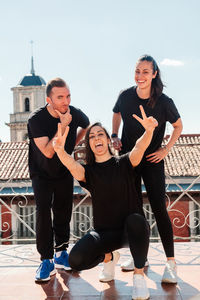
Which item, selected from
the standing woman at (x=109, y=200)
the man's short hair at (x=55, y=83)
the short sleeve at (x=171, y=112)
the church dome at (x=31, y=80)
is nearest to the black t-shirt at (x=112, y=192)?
the standing woman at (x=109, y=200)

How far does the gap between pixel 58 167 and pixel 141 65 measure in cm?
103

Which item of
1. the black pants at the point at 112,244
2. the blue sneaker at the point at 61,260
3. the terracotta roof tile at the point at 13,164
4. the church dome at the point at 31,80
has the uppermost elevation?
the church dome at the point at 31,80

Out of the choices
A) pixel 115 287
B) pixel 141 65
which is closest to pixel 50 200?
pixel 115 287

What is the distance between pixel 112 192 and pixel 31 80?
51.3 meters

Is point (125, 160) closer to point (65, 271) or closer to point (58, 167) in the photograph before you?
point (58, 167)

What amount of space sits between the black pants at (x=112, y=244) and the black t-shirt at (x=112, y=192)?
0.10m

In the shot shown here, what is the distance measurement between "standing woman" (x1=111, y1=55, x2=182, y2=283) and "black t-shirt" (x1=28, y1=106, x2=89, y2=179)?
0.43 meters

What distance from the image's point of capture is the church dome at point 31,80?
51344 mm

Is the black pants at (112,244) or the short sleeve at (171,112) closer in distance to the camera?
the black pants at (112,244)

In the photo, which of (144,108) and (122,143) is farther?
(122,143)

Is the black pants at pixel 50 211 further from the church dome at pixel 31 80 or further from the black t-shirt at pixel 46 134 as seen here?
the church dome at pixel 31 80

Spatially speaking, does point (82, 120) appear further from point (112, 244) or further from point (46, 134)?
point (112, 244)

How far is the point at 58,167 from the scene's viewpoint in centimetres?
296

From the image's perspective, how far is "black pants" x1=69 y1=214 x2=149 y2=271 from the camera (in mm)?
2439
